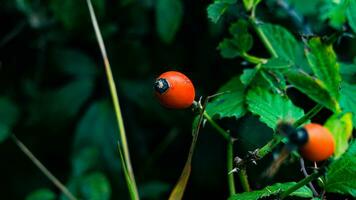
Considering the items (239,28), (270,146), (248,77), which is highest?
(239,28)

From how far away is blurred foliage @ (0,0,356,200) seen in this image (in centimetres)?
175

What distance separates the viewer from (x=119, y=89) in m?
2.24

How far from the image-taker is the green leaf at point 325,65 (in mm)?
826

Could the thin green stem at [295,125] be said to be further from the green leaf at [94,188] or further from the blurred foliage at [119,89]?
the green leaf at [94,188]

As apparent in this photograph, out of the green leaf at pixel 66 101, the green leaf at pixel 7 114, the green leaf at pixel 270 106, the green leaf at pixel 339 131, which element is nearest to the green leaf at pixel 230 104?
the green leaf at pixel 270 106

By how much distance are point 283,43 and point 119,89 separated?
1.03 meters

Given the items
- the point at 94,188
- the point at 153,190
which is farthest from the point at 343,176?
the point at 153,190

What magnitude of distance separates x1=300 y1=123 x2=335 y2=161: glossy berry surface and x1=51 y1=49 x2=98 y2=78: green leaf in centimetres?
167

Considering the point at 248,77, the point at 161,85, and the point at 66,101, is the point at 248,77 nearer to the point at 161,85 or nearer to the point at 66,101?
the point at 161,85

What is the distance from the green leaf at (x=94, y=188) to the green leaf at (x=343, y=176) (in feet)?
2.92

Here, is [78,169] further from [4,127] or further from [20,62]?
[20,62]

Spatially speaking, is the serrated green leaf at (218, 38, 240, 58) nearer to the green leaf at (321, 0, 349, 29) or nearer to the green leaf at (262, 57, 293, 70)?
the green leaf at (262, 57, 293, 70)

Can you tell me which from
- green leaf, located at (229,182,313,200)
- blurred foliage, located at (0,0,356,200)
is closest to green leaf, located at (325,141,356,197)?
green leaf, located at (229,182,313,200)

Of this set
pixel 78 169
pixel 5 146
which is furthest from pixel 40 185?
pixel 78 169
